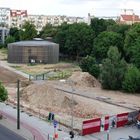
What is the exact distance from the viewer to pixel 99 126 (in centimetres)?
4284

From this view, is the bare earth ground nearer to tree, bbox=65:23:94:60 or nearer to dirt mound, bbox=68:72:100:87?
dirt mound, bbox=68:72:100:87

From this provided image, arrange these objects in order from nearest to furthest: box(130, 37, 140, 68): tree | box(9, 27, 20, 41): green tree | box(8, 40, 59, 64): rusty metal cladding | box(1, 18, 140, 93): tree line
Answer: box(1, 18, 140, 93): tree line, box(130, 37, 140, 68): tree, box(8, 40, 59, 64): rusty metal cladding, box(9, 27, 20, 41): green tree

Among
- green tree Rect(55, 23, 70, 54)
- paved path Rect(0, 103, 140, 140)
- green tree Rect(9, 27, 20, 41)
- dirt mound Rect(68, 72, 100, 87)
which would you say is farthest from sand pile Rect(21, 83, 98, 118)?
green tree Rect(9, 27, 20, 41)

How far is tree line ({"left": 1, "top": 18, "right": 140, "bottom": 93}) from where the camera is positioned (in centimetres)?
7169

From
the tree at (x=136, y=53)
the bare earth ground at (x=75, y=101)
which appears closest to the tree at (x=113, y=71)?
the bare earth ground at (x=75, y=101)

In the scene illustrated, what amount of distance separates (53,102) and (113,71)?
706 inches

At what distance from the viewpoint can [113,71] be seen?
71.3 meters

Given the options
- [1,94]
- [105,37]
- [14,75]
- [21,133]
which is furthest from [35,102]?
[105,37]

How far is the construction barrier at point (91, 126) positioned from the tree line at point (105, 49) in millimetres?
28548

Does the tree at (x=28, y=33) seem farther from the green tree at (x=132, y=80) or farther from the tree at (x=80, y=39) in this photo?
the green tree at (x=132, y=80)

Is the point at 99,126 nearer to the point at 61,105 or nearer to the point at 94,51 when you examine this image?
the point at 61,105

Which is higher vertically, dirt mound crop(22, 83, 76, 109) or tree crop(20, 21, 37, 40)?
tree crop(20, 21, 37, 40)

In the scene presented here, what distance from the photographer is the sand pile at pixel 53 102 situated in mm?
53844

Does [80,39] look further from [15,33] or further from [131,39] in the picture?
[15,33]
